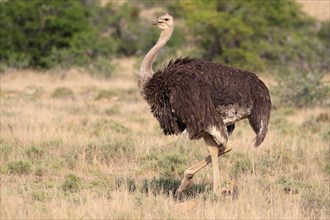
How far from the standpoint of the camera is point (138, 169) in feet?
27.1

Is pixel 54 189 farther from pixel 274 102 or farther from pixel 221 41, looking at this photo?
pixel 221 41

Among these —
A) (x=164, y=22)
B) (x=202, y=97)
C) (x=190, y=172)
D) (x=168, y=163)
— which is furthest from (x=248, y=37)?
(x=202, y=97)

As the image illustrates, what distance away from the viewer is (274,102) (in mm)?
17234

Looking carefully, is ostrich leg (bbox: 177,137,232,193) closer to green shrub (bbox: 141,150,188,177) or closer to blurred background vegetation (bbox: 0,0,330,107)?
green shrub (bbox: 141,150,188,177)

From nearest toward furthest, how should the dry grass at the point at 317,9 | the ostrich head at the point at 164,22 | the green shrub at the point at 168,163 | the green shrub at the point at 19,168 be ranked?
1. the ostrich head at the point at 164,22
2. the green shrub at the point at 19,168
3. the green shrub at the point at 168,163
4. the dry grass at the point at 317,9

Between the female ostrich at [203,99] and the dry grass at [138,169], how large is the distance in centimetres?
60

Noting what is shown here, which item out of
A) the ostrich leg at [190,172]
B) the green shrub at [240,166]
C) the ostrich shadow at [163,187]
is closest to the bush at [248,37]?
the green shrub at [240,166]

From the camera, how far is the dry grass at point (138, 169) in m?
5.62

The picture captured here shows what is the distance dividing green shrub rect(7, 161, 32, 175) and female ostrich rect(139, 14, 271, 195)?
1.93 meters

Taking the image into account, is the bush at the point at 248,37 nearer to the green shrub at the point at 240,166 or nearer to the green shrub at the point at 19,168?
the green shrub at the point at 240,166

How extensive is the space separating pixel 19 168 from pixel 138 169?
142 centimetres

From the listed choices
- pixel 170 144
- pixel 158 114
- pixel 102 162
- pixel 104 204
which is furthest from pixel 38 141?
pixel 104 204

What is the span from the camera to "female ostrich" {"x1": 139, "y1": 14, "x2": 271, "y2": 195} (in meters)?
6.45

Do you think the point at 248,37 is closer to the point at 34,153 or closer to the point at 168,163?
the point at 168,163
